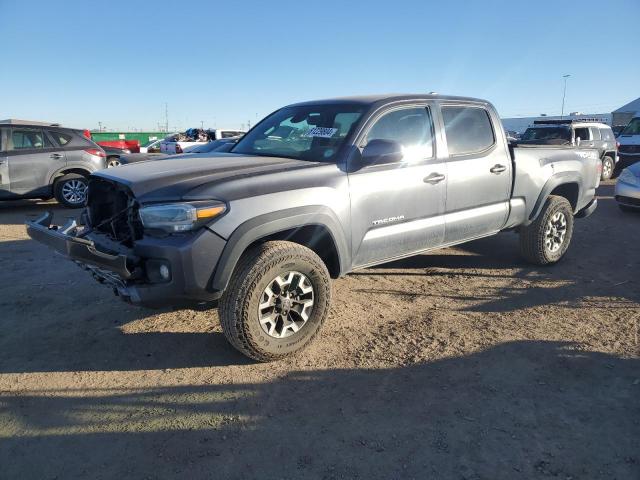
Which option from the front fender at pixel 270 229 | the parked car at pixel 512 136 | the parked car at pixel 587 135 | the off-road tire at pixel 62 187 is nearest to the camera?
the front fender at pixel 270 229

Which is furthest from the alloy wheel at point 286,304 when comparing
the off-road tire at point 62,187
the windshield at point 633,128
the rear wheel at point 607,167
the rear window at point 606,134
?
the windshield at point 633,128

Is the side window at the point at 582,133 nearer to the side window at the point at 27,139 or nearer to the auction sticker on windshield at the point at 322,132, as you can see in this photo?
the auction sticker on windshield at the point at 322,132

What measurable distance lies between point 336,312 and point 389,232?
0.91m

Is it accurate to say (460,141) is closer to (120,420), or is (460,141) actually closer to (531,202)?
(531,202)

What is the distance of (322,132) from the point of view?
400cm

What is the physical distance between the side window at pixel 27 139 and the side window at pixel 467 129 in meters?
8.07

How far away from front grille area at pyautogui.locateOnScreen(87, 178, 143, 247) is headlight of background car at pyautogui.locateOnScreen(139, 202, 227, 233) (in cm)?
23

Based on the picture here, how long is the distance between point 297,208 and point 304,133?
1.14 meters

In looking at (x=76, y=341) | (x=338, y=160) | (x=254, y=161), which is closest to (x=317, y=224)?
(x=338, y=160)

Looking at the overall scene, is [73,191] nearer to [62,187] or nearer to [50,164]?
[62,187]

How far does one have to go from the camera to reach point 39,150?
8938mm

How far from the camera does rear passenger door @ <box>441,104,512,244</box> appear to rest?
436 centimetres

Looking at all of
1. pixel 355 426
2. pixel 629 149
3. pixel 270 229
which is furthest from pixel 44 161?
pixel 629 149

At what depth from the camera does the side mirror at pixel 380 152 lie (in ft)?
11.8
